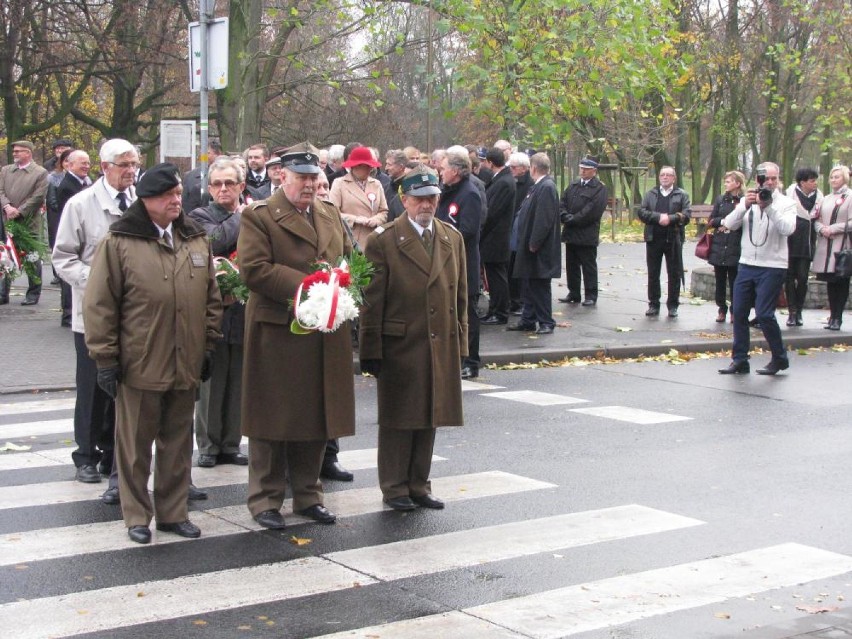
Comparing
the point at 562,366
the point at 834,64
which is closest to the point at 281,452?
the point at 562,366

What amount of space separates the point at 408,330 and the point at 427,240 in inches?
21.9

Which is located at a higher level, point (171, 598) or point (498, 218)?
point (498, 218)

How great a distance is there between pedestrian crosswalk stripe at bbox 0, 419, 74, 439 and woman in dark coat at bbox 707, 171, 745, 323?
31.5 ft

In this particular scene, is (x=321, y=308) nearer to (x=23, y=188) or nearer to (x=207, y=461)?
(x=207, y=461)

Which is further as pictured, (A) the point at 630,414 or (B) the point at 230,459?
(A) the point at 630,414

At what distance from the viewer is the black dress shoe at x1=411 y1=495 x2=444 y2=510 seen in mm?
7551

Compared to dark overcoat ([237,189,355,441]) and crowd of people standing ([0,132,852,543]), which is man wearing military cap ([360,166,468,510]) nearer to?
crowd of people standing ([0,132,852,543])

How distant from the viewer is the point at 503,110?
21.5m

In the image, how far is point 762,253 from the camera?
13016 millimetres

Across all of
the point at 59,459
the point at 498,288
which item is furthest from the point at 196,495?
the point at 498,288

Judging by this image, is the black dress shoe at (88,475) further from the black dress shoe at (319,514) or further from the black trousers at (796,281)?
the black trousers at (796,281)

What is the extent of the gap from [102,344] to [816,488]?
15.3 feet

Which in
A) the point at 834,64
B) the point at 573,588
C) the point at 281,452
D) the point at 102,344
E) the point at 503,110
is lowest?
the point at 573,588

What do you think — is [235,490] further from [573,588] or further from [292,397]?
[573,588]
